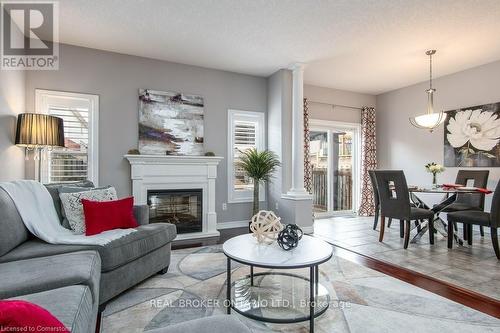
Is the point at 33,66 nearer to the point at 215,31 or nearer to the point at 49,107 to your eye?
the point at 49,107

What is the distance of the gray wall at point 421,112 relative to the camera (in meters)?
4.62

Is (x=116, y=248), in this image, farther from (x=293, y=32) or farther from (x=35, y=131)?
(x=293, y=32)

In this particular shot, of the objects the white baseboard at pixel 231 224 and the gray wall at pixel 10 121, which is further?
the white baseboard at pixel 231 224

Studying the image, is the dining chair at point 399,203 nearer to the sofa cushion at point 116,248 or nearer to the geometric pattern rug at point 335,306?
the geometric pattern rug at point 335,306

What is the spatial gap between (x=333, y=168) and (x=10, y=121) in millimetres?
5516

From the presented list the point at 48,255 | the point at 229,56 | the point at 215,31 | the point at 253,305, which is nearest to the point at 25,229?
the point at 48,255

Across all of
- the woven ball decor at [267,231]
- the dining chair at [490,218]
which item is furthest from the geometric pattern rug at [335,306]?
the dining chair at [490,218]

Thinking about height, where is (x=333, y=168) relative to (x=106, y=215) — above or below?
above

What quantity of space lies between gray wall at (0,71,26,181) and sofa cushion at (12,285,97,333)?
232cm

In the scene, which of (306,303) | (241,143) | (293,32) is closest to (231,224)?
(241,143)

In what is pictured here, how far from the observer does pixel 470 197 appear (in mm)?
4176

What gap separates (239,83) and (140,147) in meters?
2.08

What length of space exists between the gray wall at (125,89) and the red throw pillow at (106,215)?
63.3 inches

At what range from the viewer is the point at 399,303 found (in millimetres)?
2168
